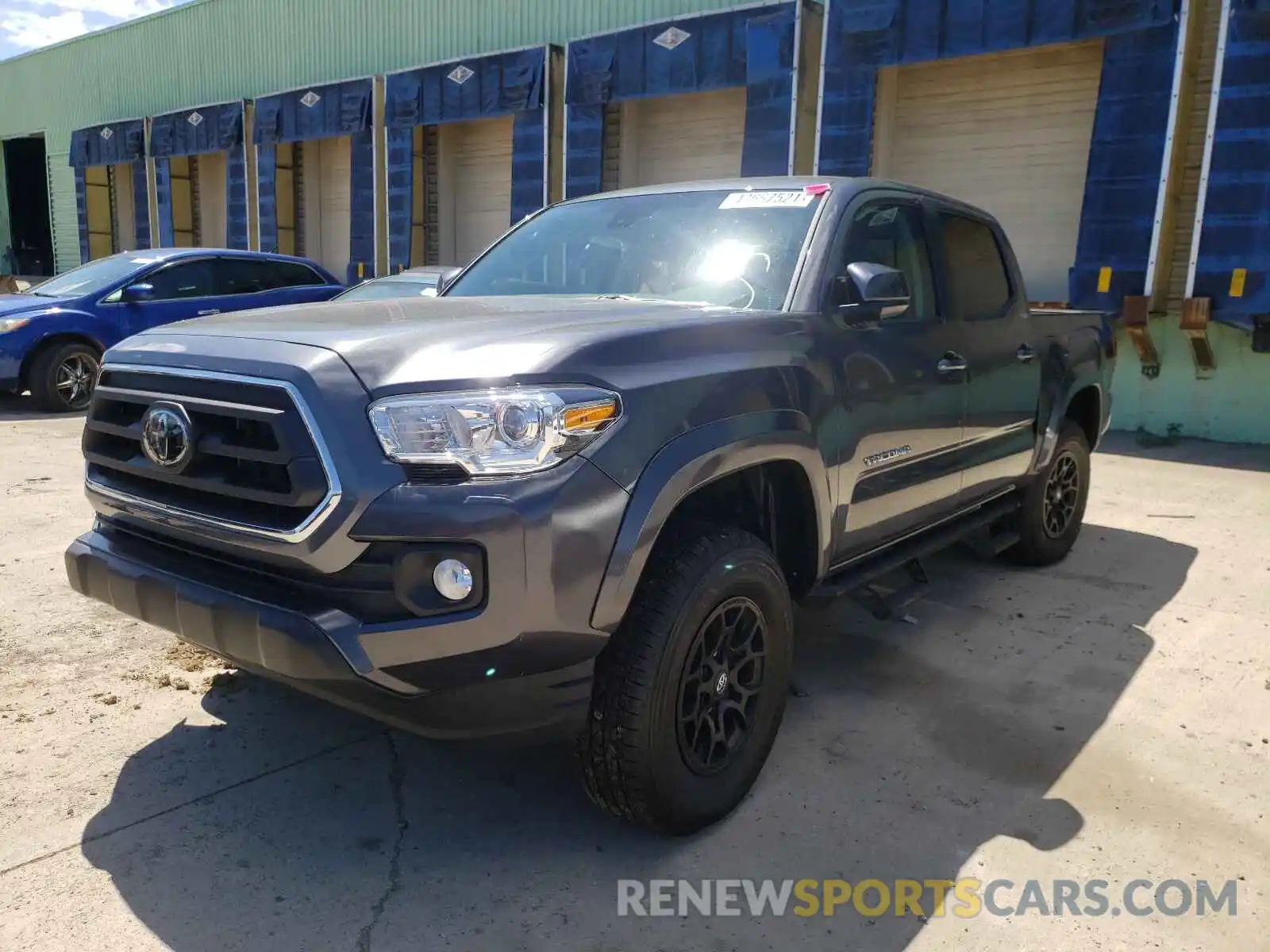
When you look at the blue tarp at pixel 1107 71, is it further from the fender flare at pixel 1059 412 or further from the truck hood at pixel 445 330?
the truck hood at pixel 445 330

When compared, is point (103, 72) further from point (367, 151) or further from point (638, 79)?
point (638, 79)

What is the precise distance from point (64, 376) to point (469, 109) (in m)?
7.69

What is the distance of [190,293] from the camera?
1012cm

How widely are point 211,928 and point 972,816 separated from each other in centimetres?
209

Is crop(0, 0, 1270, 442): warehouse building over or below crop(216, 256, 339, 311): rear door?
over

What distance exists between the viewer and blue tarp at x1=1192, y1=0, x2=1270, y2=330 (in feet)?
→ 27.4

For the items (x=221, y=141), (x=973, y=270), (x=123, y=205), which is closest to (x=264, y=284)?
(x=973, y=270)

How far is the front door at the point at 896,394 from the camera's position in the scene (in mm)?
3254

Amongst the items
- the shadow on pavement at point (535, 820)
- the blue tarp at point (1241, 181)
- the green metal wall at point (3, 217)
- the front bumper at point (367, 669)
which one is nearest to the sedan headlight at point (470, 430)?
the front bumper at point (367, 669)

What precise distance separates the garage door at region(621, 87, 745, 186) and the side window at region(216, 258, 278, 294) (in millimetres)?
5258

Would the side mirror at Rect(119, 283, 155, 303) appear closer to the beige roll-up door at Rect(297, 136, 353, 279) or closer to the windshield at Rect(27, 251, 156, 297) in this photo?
the windshield at Rect(27, 251, 156, 297)

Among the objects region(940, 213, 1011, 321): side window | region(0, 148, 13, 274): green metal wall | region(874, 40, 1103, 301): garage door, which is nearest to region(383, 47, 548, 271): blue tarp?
region(874, 40, 1103, 301): garage door

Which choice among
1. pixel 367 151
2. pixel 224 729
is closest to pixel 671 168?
pixel 367 151

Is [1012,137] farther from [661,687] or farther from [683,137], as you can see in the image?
[661,687]
